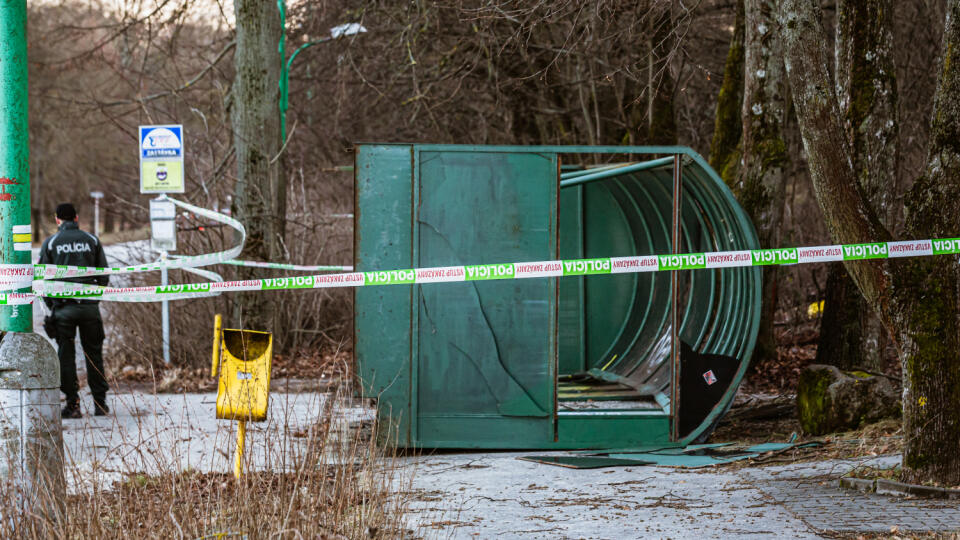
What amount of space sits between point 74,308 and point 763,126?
23.9ft

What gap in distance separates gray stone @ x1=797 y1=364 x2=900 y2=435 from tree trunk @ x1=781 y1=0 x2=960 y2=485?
6.66ft

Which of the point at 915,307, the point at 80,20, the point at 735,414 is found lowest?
the point at 735,414

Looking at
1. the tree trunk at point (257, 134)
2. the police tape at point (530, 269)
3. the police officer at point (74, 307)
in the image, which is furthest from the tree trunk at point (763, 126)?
the police officer at point (74, 307)

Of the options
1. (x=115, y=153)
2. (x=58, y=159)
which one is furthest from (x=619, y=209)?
(x=58, y=159)

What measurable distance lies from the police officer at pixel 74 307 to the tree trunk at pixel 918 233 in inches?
262

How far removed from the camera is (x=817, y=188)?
6.24 meters

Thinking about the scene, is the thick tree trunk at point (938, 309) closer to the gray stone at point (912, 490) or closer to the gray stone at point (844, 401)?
the gray stone at point (912, 490)

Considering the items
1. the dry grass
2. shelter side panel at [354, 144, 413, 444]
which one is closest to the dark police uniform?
shelter side panel at [354, 144, 413, 444]

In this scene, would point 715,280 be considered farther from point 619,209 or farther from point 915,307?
point 915,307

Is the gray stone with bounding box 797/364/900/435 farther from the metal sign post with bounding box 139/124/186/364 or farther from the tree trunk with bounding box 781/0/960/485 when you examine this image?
the metal sign post with bounding box 139/124/186/364

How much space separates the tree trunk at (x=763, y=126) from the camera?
1077 cm

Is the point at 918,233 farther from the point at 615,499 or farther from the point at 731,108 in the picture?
the point at 731,108

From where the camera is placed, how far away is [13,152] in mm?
5254

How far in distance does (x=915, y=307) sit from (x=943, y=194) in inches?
26.9
